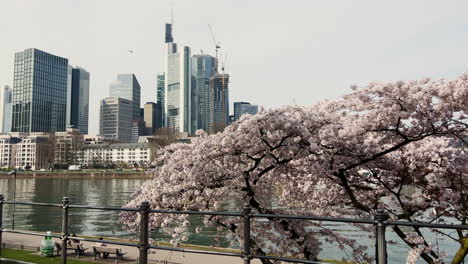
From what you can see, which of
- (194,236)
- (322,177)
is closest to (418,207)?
(322,177)

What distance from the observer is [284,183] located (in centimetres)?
1189

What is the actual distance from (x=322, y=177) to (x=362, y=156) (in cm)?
112

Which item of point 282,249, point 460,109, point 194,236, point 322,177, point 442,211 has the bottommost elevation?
point 194,236

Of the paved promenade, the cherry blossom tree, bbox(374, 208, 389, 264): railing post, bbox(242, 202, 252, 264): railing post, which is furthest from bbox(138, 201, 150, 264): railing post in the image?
the paved promenade

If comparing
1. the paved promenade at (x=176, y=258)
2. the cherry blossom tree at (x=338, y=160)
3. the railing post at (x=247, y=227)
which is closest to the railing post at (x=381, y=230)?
the railing post at (x=247, y=227)

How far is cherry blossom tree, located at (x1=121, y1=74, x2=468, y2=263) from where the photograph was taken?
962 cm

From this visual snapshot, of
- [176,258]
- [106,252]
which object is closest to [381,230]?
[176,258]

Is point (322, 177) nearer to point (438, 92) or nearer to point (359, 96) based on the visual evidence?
point (359, 96)

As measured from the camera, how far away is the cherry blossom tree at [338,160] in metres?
9.62

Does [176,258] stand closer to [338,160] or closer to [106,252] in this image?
[106,252]

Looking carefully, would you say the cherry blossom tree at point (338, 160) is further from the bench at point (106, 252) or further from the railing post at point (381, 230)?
the bench at point (106, 252)

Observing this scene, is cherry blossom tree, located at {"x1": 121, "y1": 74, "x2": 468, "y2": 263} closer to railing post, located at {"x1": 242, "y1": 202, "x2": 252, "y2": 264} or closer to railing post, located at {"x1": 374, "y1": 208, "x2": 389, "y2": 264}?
railing post, located at {"x1": 242, "y1": 202, "x2": 252, "y2": 264}

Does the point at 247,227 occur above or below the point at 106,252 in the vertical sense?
above

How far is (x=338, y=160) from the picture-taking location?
9.91 metres
